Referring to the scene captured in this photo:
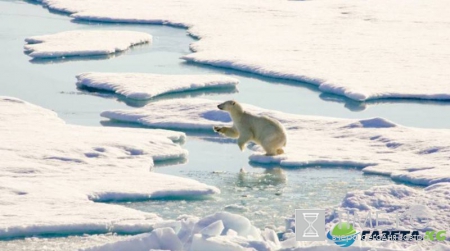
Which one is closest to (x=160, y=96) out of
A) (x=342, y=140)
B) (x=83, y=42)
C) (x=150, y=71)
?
(x=150, y=71)

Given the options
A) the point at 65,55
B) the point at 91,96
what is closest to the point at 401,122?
the point at 91,96

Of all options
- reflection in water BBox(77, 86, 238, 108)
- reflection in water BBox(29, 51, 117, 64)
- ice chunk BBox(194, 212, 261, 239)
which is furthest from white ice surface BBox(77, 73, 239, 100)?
ice chunk BBox(194, 212, 261, 239)

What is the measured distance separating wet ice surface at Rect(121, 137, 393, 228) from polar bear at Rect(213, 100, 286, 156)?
0.20 metres

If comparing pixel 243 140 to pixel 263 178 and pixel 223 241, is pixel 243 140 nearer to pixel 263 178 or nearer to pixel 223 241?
pixel 263 178

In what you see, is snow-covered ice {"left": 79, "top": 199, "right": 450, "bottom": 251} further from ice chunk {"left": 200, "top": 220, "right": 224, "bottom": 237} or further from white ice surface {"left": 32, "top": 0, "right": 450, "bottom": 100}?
white ice surface {"left": 32, "top": 0, "right": 450, "bottom": 100}

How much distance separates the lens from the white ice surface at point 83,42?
15.4 meters

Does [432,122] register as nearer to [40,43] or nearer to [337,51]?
[337,51]

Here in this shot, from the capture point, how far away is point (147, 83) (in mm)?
12664

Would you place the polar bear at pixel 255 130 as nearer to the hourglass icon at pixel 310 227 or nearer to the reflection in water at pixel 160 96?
the reflection in water at pixel 160 96

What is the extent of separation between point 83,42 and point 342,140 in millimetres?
7309

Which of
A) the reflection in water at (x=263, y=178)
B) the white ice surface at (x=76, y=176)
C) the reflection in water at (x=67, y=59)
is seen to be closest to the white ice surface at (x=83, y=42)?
the reflection in water at (x=67, y=59)

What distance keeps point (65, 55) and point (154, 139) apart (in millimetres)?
6069

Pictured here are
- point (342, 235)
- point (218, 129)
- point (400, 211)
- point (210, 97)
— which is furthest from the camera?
point (210, 97)

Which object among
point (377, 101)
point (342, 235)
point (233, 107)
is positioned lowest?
point (342, 235)
